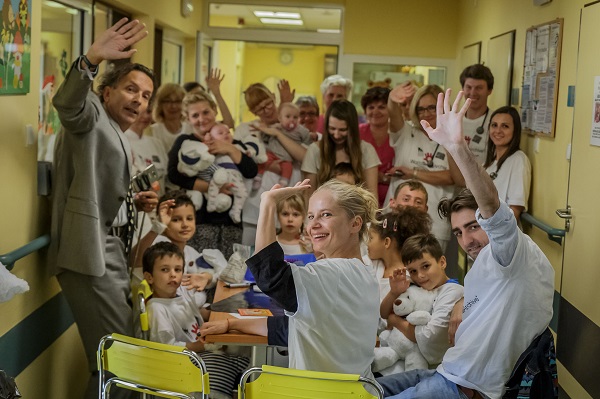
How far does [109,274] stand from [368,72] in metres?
6.09

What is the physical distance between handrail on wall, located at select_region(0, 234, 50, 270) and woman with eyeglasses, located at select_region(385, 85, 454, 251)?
2.58 m

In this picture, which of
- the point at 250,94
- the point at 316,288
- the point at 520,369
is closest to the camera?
the point at 316,288

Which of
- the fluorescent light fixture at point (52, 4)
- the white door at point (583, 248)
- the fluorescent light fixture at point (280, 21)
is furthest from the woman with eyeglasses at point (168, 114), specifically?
the fluorescent light fixture at point (280, 21)

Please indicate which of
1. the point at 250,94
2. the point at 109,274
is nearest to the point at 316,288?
the point at 109,274

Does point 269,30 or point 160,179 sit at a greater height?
point 269,30

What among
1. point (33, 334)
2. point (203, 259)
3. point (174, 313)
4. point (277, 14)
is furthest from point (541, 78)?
point (277, 14)

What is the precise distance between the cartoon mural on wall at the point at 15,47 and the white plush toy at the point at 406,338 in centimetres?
180

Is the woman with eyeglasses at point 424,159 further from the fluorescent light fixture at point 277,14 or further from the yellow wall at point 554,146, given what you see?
the fluorescent light fixture at point 277,14

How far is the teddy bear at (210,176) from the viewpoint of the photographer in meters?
5.35

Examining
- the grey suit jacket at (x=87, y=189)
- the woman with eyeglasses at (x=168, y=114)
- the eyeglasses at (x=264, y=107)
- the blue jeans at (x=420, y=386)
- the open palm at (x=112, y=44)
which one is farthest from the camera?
the woman with eyeglasses at (x=168, y=114)

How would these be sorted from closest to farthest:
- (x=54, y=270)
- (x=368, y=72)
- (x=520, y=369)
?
(x=520, y=369) < (x=54, y=270) < (x=368, y=72)

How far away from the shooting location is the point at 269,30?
9.56m

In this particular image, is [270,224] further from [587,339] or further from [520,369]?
[587,339]

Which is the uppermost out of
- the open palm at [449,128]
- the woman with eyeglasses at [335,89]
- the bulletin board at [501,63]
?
the bulletin board at [501,63]
